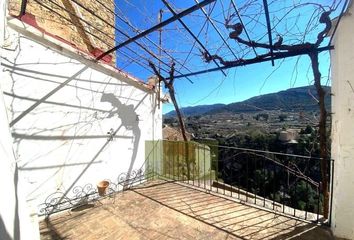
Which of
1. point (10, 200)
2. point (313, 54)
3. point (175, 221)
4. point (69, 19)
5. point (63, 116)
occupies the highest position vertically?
point (69, 19)

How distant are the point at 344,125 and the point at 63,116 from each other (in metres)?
4.23

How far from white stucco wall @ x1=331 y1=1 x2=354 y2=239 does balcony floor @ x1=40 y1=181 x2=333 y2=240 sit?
1.28ft

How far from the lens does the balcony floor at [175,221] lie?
10.9 feet

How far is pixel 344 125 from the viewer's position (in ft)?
9.45

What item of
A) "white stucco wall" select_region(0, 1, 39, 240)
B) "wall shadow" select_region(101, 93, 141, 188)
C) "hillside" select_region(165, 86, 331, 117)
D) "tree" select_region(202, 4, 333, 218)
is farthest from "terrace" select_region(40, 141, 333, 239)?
"white stucco wall" select_region(0, 1, 39, 240)

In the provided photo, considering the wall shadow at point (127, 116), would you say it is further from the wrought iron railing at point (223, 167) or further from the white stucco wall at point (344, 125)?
the white stucco wall at point (344, 125)

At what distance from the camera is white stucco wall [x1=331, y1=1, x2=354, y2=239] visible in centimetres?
280

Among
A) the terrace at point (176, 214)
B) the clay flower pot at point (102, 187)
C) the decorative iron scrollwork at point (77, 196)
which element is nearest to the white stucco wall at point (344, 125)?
the terrace at point (176, 214)

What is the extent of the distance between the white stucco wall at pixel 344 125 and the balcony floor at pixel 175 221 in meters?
0.39

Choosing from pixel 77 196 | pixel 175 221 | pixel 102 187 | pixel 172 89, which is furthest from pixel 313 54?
pixel 77 196

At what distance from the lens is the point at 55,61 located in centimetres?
423

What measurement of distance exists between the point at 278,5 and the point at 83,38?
674cm

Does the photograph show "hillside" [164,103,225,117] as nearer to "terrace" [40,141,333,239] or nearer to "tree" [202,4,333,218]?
"terrace" [40,141,333,239]

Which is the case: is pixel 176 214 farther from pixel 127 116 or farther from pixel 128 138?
pixel 127 116
